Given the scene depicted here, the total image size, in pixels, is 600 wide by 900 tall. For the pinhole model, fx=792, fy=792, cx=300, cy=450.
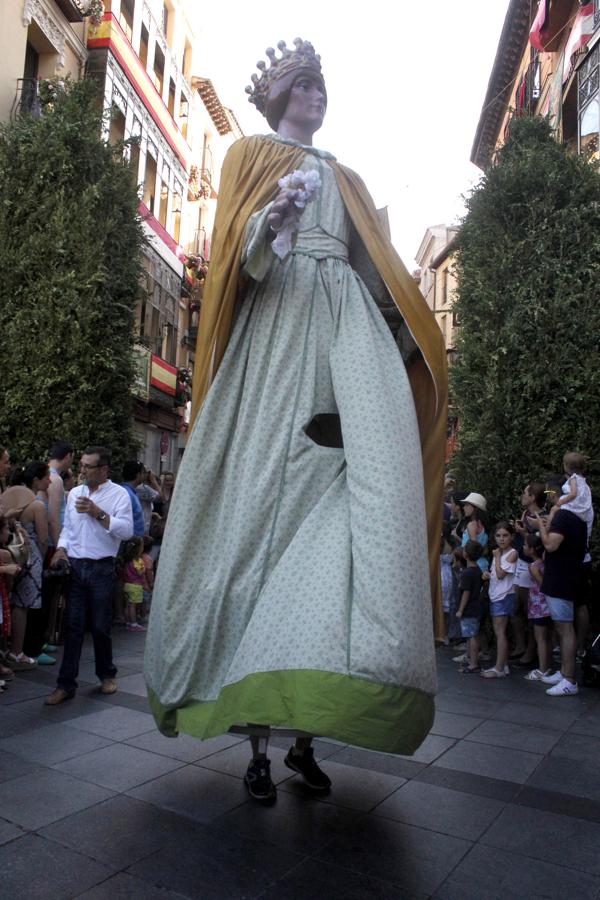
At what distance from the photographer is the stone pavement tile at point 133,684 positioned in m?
5.35

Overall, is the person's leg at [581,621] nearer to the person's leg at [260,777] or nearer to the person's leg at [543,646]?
the person's leg at [543,646]

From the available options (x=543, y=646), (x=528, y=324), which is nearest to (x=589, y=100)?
(x=528, y=324)

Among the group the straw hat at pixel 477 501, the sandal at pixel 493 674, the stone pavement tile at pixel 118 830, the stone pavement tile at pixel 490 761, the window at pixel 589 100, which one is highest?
the window at pixel 589 100

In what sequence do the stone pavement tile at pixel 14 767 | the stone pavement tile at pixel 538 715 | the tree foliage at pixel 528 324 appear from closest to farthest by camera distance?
1. the stone pavement tile at pixel 14 767
2. the stone pavement tile at pixel 538 715
3. the tree foliage at pixel 528 324

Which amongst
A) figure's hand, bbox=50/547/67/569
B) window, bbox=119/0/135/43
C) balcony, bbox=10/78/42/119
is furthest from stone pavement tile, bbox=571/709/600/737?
window, bbox=119/0/135/43

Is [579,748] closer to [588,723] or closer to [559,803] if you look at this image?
[588,723]

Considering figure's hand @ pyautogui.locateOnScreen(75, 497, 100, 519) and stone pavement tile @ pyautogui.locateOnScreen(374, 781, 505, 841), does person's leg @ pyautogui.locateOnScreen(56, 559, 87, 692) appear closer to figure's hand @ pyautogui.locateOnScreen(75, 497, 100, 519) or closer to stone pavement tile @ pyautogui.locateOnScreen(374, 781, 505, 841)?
figure's hand @ pyautogui.locateOnScreen(75, 497, 100, 519)

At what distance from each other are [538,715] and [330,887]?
347cm

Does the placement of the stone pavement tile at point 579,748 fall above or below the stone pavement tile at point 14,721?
below

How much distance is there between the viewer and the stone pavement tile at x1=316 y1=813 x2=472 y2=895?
2352mm

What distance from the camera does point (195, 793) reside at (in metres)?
2.99

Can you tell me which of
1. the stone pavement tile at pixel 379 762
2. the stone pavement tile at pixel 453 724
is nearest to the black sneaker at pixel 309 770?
the stone pavement tile at pixel 379 762

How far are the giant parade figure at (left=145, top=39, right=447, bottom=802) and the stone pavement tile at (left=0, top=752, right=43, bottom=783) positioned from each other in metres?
0.92

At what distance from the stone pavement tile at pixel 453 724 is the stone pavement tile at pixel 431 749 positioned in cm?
14
